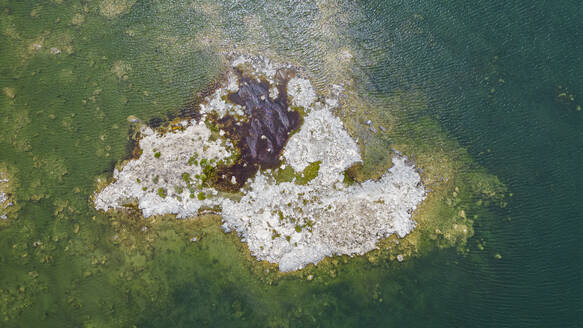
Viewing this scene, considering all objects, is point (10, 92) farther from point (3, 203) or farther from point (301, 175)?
point (301, 175)

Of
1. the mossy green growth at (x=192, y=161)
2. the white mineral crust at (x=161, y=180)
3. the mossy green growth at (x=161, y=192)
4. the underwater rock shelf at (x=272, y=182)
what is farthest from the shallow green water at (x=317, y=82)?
the mossy green growth at (x=192, y=161)

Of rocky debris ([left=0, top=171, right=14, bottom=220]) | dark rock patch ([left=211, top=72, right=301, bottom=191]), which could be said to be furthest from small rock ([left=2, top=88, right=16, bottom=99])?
dark rock patch ([left=211, top=72, right=301, bottom=191])

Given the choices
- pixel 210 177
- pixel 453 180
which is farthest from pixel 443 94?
pixel 210 177

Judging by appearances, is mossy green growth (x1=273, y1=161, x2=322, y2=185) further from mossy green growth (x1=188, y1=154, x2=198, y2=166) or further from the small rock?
the small rock

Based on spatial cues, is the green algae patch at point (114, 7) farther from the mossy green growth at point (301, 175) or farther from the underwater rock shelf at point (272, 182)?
the mossy green growth at point (301, 175)

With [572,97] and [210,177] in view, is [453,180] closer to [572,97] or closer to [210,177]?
[572,97]
